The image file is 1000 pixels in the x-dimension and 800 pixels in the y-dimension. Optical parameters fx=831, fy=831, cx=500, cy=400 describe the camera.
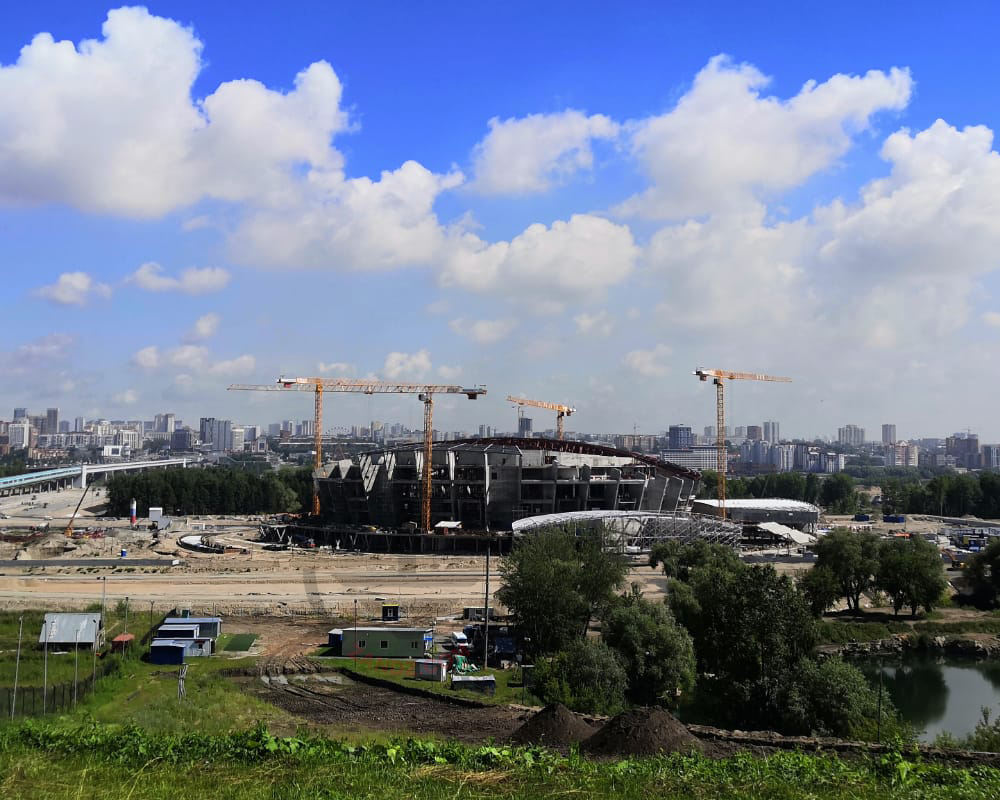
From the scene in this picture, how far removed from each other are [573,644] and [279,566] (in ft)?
123

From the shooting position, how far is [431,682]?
28.7 meters

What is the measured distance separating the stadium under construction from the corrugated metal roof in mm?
41022

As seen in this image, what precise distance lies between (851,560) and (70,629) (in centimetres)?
3936

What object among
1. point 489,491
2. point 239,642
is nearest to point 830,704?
point 239,642

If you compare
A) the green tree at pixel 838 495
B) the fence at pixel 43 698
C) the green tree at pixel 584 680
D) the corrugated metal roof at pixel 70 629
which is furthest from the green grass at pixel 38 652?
the green tree at pixel 838 495

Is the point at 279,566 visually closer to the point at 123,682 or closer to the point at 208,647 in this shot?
the point at 208,647

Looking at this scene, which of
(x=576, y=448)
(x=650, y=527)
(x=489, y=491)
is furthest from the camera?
(x=576, y=448)

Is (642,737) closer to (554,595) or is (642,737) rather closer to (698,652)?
(698,652)

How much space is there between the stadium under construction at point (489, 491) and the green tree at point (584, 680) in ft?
142

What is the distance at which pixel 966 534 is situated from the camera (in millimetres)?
87250

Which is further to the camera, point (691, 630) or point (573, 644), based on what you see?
point (691, 630)

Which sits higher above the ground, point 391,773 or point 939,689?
point 391,773

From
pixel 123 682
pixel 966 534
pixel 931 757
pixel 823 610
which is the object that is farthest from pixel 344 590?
pixel 966 534

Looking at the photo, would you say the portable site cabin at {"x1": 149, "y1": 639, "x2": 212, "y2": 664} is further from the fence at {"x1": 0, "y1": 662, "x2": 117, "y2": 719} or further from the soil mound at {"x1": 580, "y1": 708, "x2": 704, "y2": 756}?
the soil mound at {"x1": 580, "y1": 708, "x2": 704, "y2": 756}
